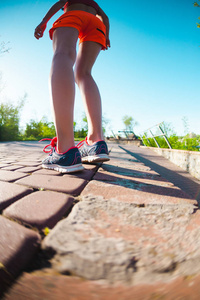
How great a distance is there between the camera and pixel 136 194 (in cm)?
84

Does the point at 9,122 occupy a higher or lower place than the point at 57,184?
higher

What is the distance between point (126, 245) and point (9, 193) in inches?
23.1

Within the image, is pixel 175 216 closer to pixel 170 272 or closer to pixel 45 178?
pixel 170 272

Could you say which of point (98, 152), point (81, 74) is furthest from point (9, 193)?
point (81, 74)

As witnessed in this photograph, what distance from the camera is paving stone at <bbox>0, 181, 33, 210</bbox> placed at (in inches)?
26.3

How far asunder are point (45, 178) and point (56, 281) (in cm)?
79

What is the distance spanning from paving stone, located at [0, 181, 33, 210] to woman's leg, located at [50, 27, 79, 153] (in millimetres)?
481

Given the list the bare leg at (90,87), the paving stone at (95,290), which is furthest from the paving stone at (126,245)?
the bare leg at (90,87)

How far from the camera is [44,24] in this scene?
140 cm

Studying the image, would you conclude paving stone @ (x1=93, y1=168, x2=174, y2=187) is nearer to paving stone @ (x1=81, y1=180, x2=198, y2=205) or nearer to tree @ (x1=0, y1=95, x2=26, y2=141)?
paving stone @ (x1=81, y1=180, x2=198, y2=205)

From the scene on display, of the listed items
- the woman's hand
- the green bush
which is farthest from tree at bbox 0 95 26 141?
the woman's hand

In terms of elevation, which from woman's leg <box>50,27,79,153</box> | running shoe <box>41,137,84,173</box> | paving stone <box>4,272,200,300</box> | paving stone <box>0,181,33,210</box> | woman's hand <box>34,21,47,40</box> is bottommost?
paving stone <box>4,272,200,300</box>

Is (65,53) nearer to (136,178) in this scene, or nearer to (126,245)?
(136,178)

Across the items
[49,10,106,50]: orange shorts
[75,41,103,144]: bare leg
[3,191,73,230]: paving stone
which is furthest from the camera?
[75,41,103,144]: bare leg
